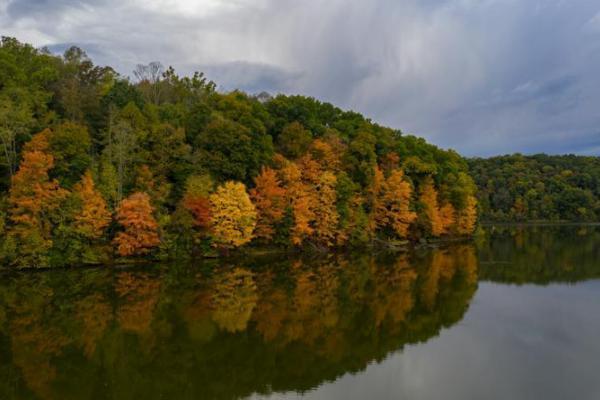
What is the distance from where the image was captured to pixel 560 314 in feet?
80.8

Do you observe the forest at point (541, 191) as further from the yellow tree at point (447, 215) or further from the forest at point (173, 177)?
the forest at point (173, 177)

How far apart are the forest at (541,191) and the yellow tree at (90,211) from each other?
91.9m

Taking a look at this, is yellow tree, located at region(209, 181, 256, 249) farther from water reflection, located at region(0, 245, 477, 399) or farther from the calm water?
the calm water

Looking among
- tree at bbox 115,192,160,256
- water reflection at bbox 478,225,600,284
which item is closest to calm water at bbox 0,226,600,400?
water reflection at bbox 478,225,600,284

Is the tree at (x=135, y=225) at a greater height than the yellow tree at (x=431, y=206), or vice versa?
the yellow tree at (x=431, y=206)

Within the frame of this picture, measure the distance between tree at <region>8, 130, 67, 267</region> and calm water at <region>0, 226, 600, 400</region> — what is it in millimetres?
1846

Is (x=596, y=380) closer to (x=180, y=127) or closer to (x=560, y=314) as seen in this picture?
(x=560, y=314)

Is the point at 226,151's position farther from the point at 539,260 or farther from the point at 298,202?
the point at 539,260

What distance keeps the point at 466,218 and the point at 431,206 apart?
379 inches

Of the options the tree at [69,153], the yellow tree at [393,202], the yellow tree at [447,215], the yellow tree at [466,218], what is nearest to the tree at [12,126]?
the tree at [69,153]

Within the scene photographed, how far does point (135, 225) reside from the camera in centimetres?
3628

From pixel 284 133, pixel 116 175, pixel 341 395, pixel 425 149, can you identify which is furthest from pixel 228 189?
pixel 425 149

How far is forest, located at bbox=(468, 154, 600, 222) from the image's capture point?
116m

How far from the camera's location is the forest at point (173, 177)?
34.4 m
